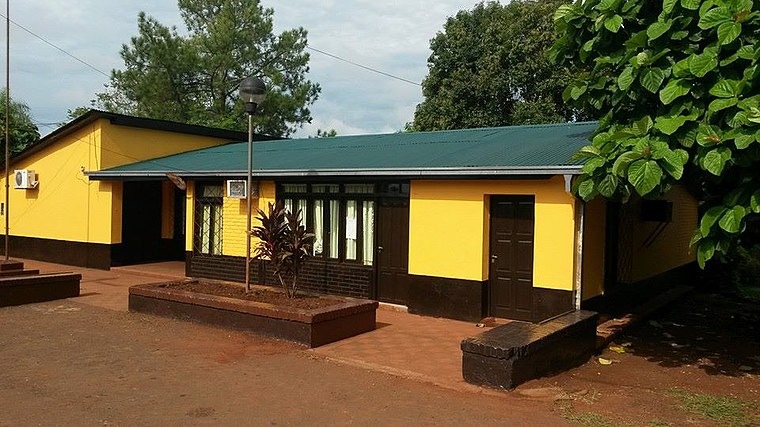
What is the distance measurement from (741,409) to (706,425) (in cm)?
74

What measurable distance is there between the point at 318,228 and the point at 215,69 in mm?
21800

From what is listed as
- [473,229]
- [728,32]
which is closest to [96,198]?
[473,229]

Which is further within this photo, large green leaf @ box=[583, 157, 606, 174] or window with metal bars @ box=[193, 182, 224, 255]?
window with metal bars @ box=[193, 182, 224, 255]

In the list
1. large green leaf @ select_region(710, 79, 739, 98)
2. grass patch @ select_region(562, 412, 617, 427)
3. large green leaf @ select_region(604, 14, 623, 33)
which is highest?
large green leaf @ select_region(604, 14, 623, 33)

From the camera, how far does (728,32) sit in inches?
204

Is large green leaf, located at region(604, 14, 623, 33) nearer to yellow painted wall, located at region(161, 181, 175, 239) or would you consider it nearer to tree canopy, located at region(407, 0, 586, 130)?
yellow painted wall, located at region(161, 181, 175, 239)

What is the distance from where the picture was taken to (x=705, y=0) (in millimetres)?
5465

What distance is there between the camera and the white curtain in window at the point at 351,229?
1064 centimetres

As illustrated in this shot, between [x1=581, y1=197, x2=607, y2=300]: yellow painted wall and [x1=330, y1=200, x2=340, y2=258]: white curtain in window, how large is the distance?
4.38m

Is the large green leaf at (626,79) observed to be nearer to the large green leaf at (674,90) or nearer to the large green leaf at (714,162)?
the large green leaf at (674,90)

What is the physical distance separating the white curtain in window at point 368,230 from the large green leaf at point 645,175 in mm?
5545

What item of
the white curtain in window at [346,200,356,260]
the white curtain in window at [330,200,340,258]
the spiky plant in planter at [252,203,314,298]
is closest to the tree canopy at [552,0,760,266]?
the spiky plant in planter at [252,203,314,298]

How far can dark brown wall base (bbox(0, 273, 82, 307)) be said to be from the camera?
380 inches

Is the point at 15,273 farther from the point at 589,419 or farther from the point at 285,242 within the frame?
the point at 589,419
